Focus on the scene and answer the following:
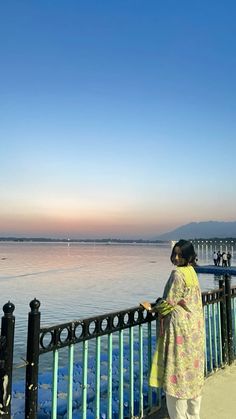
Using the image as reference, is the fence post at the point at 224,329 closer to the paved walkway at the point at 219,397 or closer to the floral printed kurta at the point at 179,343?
the paved walkway at the point at 219,397

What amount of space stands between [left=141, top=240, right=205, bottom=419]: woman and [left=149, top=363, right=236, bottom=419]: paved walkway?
93cm

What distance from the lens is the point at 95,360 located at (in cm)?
438

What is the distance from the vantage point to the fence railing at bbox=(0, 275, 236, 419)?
11.2ft

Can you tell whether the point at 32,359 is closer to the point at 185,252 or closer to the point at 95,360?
the point at 95,360

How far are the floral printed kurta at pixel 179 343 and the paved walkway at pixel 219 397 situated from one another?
104cm

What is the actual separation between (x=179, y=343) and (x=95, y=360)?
104 cm

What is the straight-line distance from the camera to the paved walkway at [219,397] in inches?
191

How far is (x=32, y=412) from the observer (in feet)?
11.4

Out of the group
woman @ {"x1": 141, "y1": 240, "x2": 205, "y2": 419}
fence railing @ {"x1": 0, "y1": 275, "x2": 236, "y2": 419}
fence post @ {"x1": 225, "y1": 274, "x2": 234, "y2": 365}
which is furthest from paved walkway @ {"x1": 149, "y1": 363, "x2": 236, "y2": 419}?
woman @ {"x1": 141, "y1": 240, "x2": 205, "y2": 419}

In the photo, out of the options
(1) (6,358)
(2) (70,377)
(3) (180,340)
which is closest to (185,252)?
(3) (180,340)

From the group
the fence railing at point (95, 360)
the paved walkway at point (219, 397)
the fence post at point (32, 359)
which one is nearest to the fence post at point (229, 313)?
the fence railing at point (95, 360)

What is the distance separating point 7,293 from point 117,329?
2314 centimetres

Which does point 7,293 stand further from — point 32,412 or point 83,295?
point 32,412

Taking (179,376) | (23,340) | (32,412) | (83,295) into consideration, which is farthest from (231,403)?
(83,295)
